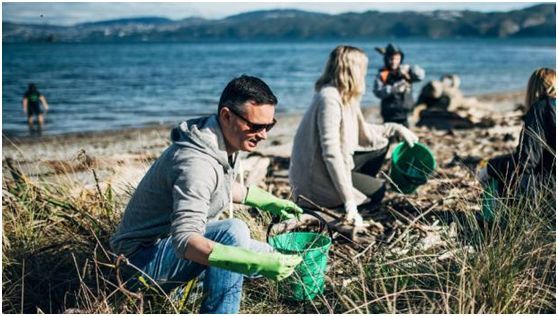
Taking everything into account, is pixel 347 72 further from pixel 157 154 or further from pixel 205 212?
pixel 157 154

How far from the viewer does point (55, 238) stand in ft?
13.1

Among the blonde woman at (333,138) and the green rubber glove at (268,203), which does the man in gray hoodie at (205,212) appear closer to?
the green rubber glove at (268,203)

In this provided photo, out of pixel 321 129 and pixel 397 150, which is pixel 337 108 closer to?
pixel 321 129

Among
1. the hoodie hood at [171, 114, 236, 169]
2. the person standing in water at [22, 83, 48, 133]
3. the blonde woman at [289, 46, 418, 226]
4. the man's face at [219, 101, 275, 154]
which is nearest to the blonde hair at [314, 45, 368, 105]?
the blonde woman at [289, 46, 418, 226]

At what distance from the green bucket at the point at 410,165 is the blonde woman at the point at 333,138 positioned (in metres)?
0.78

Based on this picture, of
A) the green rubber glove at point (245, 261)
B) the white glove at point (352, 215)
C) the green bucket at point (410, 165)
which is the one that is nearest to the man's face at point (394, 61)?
the green bucket at point (410, 165)

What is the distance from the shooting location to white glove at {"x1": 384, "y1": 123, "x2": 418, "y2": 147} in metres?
5.50

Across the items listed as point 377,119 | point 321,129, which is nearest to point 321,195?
point 321,129

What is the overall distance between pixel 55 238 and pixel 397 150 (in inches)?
131

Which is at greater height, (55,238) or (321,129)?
(321,129)

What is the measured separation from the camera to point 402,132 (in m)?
5.52

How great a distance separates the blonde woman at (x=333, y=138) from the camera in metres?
4.63

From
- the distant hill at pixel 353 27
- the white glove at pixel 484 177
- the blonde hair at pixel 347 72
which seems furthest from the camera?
the distant hill at pixel 353 27

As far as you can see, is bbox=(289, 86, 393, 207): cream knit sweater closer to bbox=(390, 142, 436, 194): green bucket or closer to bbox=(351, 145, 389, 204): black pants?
bbox=(351, 145, 389, 204): black pants
